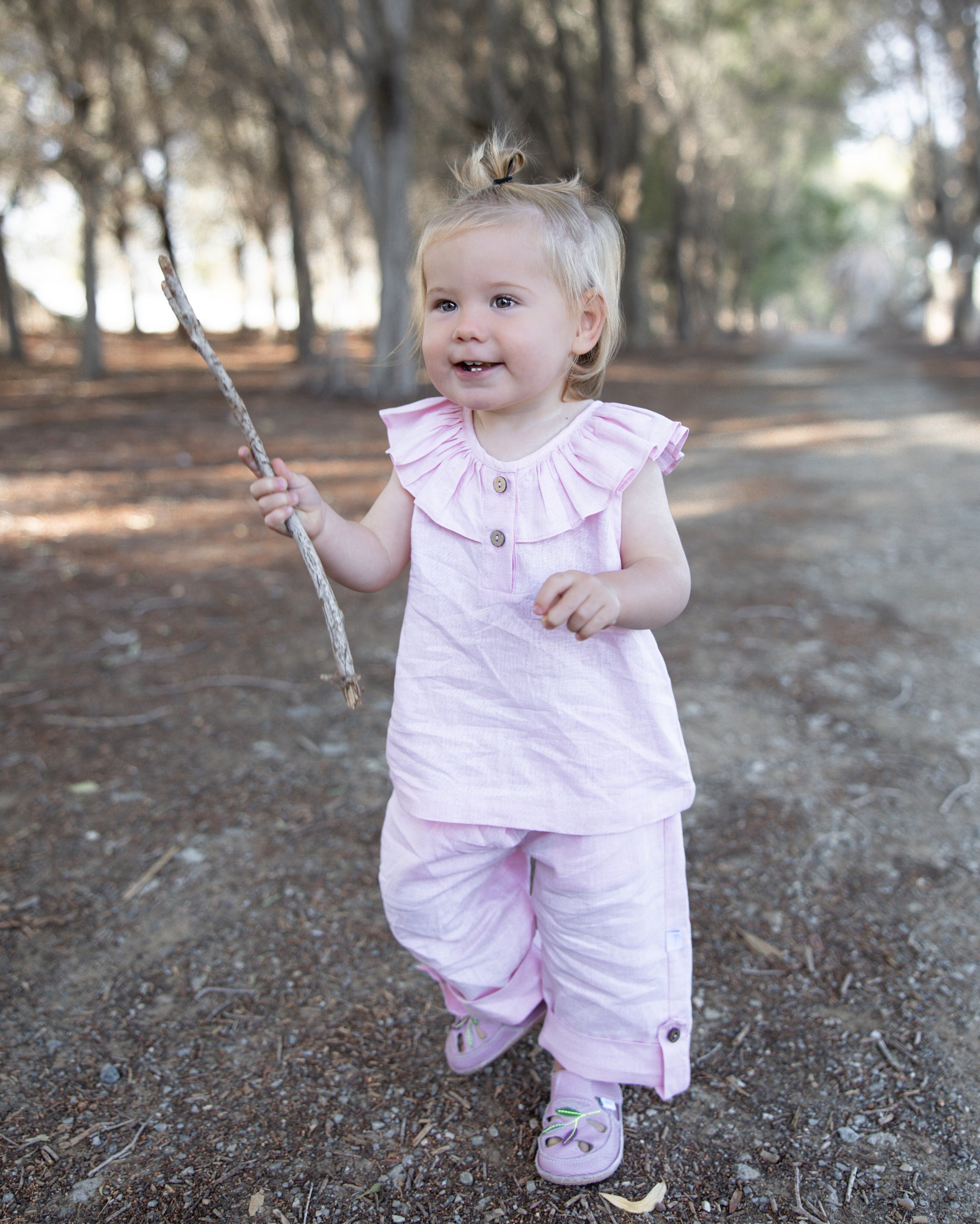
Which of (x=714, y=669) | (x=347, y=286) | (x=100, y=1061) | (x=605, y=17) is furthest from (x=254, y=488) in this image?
(x=605, y=17)

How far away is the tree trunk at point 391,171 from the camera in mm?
10117

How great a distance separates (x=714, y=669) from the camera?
3754mm

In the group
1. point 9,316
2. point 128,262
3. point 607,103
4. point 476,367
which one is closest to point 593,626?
point 476,367

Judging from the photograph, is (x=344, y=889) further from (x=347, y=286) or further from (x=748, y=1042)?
(x=347, y=286)

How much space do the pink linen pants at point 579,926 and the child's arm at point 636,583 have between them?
410mm

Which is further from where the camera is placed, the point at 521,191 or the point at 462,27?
the point at 462,27

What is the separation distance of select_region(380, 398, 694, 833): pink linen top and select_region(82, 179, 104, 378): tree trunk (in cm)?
1229

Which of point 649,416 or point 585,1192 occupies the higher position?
point 649,416

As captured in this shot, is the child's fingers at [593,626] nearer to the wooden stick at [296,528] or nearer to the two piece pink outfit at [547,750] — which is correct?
the two piece pink outfit at [547,750]

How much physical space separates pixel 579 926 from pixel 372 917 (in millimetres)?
816

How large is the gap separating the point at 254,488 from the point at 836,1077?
1541 mm

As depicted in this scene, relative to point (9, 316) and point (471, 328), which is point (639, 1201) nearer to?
point (471, 328)

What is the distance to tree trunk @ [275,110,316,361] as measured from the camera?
15.7 meters

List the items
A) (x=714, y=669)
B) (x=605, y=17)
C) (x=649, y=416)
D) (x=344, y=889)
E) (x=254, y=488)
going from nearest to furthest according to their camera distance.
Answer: (x=254, y=488) → (x=649, y=416) → (x=344, y=889) → (x=714, y=669) → (x=605, y=17)
